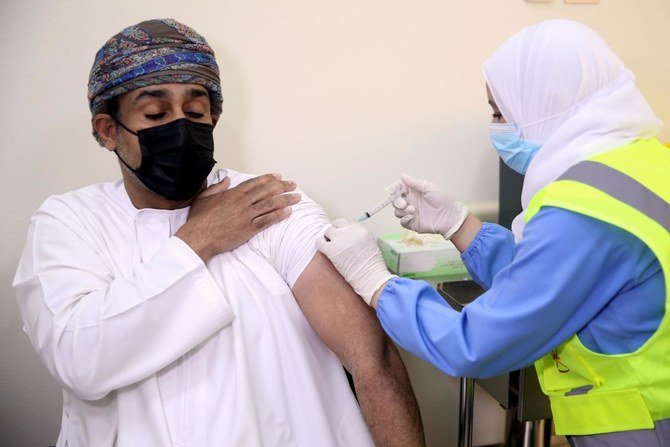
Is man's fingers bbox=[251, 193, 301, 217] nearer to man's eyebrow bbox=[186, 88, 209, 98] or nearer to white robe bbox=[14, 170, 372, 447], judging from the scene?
white robe bbox=[14, 170, 372, 447]

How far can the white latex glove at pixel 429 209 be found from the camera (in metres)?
1.46

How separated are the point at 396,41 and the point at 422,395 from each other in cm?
145

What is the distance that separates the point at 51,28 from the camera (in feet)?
5.18

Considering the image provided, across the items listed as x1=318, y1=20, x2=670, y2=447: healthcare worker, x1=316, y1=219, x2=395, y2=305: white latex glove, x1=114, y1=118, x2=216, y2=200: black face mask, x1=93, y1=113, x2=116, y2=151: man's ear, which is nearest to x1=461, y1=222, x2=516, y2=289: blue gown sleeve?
x1=318, y1=20, x2=670, y2=447: healthcare worker

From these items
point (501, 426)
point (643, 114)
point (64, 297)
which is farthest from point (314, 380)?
point (501, 426)

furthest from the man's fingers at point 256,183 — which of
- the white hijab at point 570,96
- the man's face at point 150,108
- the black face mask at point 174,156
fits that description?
the white hijab at point 570,96

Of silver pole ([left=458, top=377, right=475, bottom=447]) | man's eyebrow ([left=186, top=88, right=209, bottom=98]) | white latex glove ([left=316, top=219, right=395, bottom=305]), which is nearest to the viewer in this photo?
white latex glove ([left=316, top=219, right=395, bottom=305])

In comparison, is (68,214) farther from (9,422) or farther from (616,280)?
(616,280)

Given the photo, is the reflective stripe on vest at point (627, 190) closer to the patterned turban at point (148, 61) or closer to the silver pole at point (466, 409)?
the patterned turban at point (148, 61)

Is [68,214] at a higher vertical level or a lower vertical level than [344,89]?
lower

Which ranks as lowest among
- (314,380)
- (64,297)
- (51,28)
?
(314,380)

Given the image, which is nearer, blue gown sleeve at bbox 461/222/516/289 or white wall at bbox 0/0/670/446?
blue gown sleeve at bbox 461/222/516/289

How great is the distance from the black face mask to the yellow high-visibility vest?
0.80 m

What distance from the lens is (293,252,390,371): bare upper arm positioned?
3.89ft
